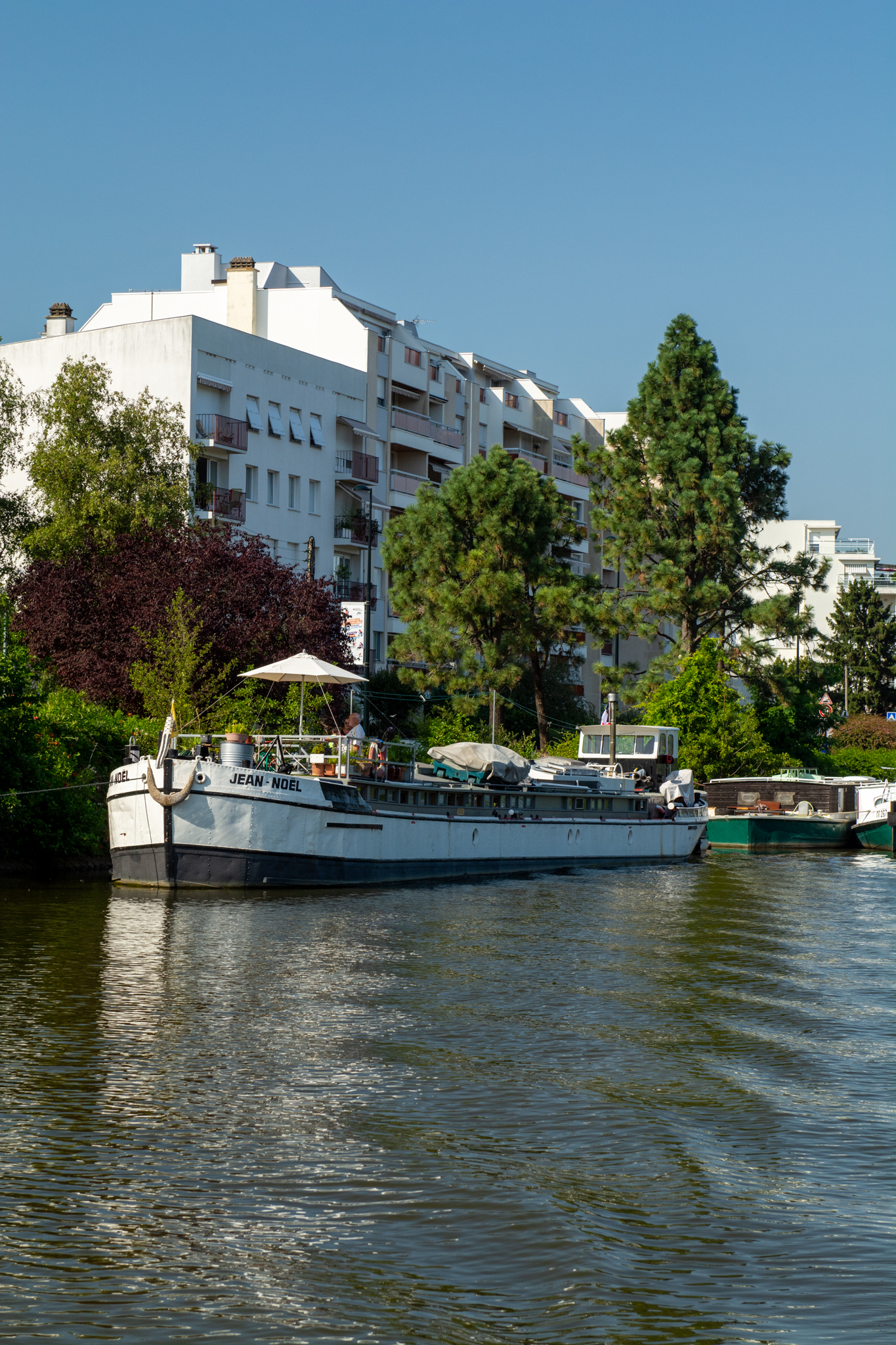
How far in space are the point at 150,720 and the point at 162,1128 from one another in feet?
89.9

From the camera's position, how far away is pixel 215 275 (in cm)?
7475

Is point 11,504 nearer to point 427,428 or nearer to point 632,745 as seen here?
point 632,745

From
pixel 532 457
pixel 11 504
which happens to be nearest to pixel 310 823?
pixel 11 504

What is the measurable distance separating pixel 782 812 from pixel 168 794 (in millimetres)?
35457

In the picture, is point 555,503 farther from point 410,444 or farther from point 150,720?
point 150,720

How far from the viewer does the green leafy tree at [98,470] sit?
47.7 m

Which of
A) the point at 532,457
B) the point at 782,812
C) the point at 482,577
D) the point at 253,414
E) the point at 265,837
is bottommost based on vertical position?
the point at 782,812

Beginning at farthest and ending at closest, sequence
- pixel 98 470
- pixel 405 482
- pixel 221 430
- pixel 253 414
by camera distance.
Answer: pixel 405 482 < pixel 253 414 < pixel 221 430 < pixel 98 470

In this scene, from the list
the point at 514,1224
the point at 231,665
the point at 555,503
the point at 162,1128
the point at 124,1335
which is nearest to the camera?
the point at 124,1335

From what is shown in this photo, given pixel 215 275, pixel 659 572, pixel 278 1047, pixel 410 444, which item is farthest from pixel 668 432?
pixel 278 1047

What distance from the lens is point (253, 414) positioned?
63062 millimetres

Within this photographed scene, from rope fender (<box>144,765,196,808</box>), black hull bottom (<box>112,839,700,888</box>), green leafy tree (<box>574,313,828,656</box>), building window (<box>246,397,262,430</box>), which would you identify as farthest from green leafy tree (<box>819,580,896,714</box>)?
rope fender (<box>144,765,196,808</box>)

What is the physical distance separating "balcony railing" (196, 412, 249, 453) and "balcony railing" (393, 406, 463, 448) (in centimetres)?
1862

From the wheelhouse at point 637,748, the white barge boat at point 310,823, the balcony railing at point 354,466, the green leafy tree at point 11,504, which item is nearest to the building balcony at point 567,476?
the balcony railing at point 354,466
